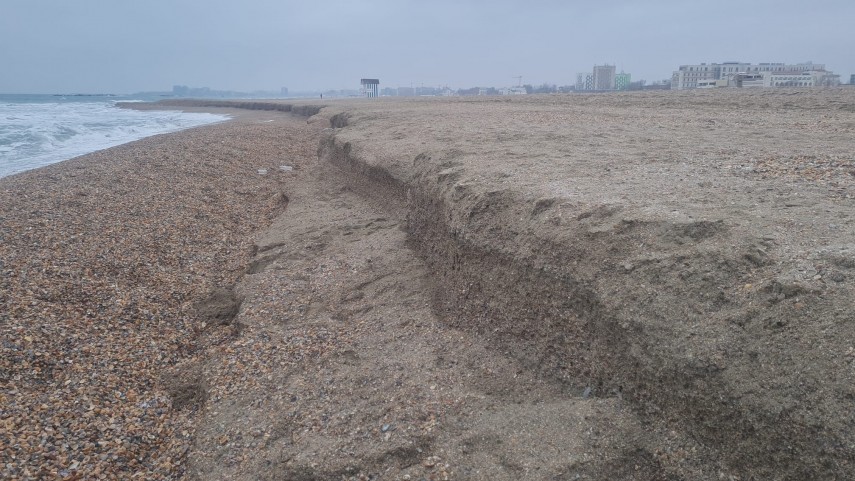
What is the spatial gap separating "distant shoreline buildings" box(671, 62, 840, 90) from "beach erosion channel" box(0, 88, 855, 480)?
80.8ft

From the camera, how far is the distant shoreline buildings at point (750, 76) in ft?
89.1

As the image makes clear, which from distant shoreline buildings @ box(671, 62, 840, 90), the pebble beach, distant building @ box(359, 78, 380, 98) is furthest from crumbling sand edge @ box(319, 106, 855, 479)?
distant building @ box(359, 78, 380, 98)

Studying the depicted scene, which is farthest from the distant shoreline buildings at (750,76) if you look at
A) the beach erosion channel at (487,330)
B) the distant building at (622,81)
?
the beach erosion channel at (487,330)

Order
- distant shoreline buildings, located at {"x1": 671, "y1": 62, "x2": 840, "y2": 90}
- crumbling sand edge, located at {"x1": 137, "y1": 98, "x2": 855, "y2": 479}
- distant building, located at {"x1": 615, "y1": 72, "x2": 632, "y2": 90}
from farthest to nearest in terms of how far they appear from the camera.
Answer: distant building, located at {"x1": 615, "y1": 72, "x2": 632, "y2": 90} → distant shoreline buildings, located at {"x1": 671, "y1": 62, "x2": 840, "y2": 90} → crumbling sand edge, located at {"x1": 137, "y1": 98, "x2": 855, "y2": 479}

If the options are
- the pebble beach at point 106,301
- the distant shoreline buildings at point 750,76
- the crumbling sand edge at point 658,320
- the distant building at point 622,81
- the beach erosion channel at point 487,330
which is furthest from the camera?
the distant building at point 622,81

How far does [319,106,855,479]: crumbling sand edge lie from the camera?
2.02m

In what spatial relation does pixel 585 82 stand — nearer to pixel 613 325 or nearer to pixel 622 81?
pixel 622 81

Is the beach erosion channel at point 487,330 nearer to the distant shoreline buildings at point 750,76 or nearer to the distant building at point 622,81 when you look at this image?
the distant shoreline buildings at point 750,76

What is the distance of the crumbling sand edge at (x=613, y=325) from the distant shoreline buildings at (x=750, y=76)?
25.3m

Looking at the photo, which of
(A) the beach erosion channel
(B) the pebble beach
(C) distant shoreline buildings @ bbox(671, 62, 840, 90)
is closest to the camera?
(A) the beach erosion channel

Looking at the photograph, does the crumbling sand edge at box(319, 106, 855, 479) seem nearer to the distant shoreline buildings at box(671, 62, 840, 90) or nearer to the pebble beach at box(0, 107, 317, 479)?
the pebble beach at box(0, 107, 317, 479)

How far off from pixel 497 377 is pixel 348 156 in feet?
18.6

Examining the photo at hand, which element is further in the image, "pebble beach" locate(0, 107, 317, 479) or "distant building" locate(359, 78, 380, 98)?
"distant building" locate(359, 78, 380, 98)

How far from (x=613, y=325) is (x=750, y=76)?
35.0m
